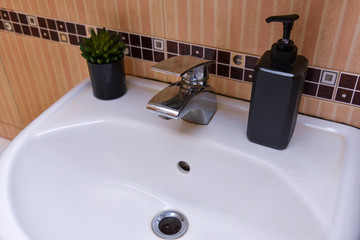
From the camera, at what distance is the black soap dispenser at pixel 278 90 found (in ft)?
1.92

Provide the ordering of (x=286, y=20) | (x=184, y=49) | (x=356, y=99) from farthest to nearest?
(x=184, y=49), (x=356, y=99), (x=286, y=20)

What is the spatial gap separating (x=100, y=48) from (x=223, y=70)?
251 mm

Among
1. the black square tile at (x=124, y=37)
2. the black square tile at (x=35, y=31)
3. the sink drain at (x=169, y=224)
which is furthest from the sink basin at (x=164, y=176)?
the black square tile at (x=35, y=31)

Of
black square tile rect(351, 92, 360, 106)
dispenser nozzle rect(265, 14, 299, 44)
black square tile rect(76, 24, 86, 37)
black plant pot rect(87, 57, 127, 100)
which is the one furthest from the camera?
black square tile rect(76, 24, 86, 37)

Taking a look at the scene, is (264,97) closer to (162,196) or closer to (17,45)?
(162,196)

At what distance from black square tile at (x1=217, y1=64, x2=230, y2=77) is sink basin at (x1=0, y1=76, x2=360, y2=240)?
52mm

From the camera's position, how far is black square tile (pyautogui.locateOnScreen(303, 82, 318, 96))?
2.26 ft

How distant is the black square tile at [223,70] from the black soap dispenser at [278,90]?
0.13 meters

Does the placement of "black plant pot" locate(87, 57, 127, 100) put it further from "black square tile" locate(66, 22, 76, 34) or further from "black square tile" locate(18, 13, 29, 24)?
"black square tile" locate(18, 13, 29, 24)

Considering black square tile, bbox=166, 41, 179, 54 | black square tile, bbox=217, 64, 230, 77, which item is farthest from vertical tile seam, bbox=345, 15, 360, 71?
black square tile, bbox=166, 41, 179, 54

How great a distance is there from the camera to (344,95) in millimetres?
671

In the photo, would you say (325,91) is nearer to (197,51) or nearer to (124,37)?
(197,51)

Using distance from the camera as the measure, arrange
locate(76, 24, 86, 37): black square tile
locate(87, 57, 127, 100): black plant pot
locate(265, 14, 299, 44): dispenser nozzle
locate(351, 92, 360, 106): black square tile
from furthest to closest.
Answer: locate(76, 24, 86, 37): black square tile
locate(87, 57, 127, 100): black plant pot
locate(351, 92, 360, 106): black square tile
locate(265, 14, 299, 44): dispenser nozzle

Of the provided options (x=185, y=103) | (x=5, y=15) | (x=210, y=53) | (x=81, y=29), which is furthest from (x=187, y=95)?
(x=5, y=15)
